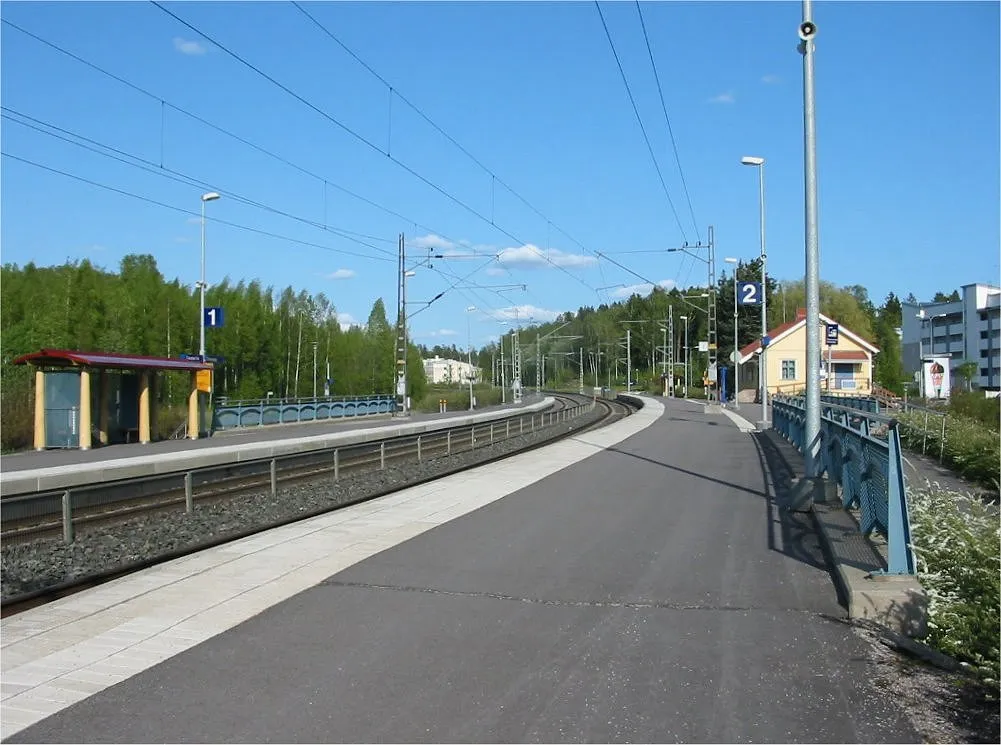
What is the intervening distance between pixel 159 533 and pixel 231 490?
3.36 meters

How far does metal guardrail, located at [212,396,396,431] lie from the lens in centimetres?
4031

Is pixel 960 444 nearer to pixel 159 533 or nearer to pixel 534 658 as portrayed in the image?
pixel 159 533

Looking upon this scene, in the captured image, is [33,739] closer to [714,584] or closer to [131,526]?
[714,584]

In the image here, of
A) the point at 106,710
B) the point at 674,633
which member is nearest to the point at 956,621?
the point at 674,633

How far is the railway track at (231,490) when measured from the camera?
30.9 feet

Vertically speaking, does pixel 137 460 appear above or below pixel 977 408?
below

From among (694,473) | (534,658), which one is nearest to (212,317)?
(694,473)

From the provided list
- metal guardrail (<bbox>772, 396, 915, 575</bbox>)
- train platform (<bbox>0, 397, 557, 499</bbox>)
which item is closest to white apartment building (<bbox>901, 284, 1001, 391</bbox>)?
train platform (<bbox>0, 397, 557, 499</bbox>)

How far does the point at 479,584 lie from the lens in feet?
29.1

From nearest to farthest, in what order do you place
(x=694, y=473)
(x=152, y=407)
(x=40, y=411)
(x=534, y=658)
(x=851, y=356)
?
(x=534, y=658)
(x=694, y=473)
(x=40, y=411)
(x=152, y=407)
(x=851, y=356)

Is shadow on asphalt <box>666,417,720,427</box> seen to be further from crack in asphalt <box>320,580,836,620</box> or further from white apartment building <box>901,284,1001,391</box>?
crack in asphalt <box>320,580,836,620</box>

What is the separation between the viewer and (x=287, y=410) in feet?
148

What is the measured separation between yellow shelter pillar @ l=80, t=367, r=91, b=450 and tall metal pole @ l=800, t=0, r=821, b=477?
22691 millimetres

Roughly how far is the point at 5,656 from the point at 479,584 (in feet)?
12.9
